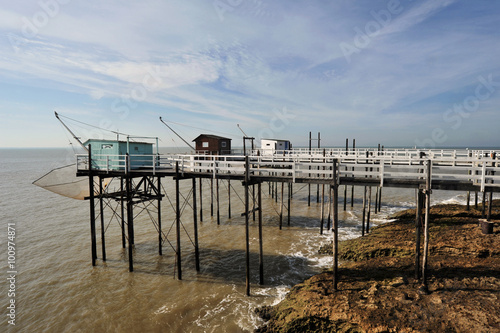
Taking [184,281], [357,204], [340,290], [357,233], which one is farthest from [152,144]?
[357,204]

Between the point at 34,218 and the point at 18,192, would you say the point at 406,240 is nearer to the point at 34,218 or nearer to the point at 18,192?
the point at 34,218

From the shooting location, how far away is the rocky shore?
8.49 m

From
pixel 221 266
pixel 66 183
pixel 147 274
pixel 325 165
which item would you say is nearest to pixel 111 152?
pixel 66 183

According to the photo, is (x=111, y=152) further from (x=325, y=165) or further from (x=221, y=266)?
(x=325, y=165)

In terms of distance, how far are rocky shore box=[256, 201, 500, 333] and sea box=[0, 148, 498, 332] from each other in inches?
80.7

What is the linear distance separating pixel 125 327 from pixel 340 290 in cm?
954

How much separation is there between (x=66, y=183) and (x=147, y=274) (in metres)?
11.8

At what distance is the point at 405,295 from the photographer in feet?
31.8

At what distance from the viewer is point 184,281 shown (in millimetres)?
14539

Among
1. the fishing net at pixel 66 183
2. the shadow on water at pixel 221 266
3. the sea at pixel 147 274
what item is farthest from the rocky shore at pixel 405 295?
the fishing net at pixel 66 183

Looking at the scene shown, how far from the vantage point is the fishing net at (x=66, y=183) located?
66.8ft

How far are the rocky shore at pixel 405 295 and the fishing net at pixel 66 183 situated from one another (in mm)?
18622

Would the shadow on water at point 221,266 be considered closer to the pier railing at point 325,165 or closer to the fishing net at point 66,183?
the pier railing at point 325,165

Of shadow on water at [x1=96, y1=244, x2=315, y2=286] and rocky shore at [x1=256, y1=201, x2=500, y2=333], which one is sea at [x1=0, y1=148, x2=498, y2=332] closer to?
shadow on water at [x1=96, y1=244, x2=315, y2=286]
